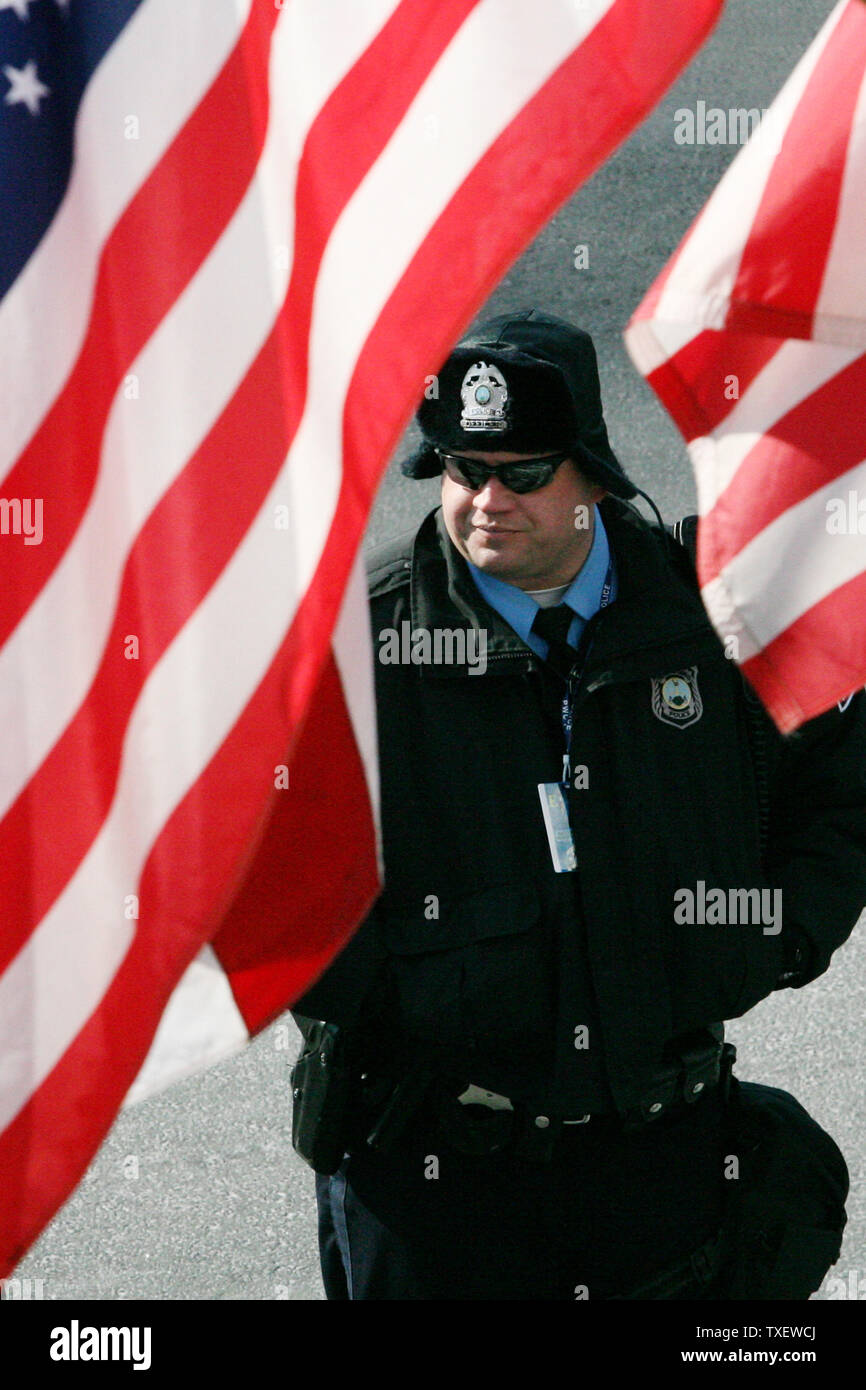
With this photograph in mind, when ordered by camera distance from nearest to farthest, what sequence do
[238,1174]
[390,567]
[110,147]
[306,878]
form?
[110,147], [306,878], [390,567], [238,1174]

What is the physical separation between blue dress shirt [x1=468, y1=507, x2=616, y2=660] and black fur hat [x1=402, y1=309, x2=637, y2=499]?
0.16m

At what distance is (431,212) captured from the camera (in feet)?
7.03

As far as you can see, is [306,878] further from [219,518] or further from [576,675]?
[576,675]

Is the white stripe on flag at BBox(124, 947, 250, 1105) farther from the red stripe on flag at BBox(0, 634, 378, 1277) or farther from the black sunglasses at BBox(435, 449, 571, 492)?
the black sunglasses at BBox(435, 449, 571, 492)

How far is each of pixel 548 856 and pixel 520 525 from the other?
587 millimetres

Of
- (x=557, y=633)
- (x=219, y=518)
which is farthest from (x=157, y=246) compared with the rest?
(x=557, y=633)

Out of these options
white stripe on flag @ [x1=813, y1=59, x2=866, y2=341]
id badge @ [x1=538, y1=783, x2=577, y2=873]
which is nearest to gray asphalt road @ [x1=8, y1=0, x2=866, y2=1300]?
id badge @ [x1=538, y1=783, x2=577, y2=873]

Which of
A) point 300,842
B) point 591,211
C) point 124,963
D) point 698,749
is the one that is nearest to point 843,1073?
point 698,749

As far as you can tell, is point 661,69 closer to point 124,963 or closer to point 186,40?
point 186,40

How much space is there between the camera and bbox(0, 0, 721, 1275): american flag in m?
2.14

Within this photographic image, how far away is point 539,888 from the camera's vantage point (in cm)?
337

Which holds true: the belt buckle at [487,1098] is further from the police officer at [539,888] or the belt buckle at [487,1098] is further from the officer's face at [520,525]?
the officer's face at [520,525]

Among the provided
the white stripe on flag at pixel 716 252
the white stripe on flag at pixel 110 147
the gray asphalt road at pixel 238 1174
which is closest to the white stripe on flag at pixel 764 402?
the white stripe on flag at pixel 716 252

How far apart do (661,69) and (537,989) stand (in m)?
1.73
